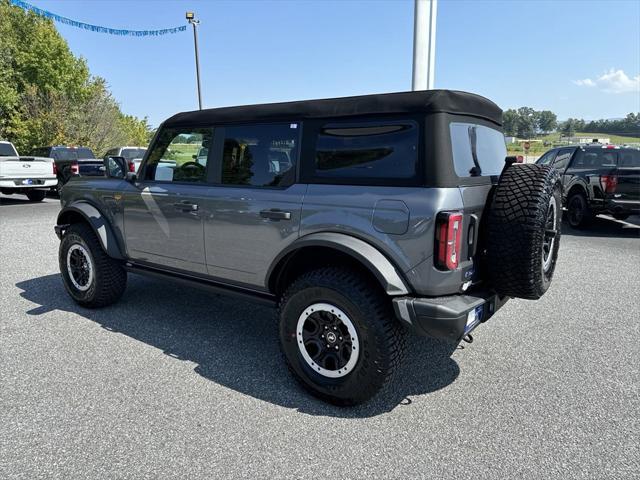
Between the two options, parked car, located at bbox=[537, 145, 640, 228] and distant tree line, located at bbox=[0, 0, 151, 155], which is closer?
parked car, located at bbox=[537, 145, 640, 228]

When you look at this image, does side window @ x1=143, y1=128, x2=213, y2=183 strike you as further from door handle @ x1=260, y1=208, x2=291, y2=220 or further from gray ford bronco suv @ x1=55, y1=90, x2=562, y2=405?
door handle @ x1=260, y1=208, x2=291, y2=220

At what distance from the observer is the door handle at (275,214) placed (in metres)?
3.15

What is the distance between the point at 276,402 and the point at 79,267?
2902 mm

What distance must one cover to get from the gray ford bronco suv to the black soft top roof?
10mm

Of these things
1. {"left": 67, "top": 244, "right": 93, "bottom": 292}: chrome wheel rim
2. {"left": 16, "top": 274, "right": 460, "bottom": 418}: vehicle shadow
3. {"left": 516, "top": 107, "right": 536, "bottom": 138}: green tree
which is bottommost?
{"left": 16, "top": 274, "right": 460, "bottom": 418}: vehicle shadow

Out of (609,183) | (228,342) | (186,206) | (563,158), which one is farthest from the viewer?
(563,158)

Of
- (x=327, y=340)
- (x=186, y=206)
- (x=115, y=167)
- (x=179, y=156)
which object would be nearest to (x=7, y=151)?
(x=115, y=167)

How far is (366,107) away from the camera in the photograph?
2.90 metres

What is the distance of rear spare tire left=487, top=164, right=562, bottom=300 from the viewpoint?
2.79m

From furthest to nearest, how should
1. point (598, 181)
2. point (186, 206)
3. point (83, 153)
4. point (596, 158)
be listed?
point (83, 153), point (596, 158), point (598, 181), point (186, 206)

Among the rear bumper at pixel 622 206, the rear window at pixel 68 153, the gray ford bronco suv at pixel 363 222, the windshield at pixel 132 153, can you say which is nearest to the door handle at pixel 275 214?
the gray ford bronco suv at pixel 363 222

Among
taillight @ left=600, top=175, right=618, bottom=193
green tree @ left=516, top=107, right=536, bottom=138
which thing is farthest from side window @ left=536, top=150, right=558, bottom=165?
green tree @ left=516, top=107, right=536, bottom=138

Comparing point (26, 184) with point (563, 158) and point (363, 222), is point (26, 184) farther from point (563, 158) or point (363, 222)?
point (563, 158)

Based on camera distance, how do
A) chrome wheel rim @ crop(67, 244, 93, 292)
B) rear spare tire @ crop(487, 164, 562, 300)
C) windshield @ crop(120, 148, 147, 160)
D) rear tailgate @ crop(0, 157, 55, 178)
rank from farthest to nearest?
windshield @ crop(120, 148, 147, 160) → rear tailgate @ crop(0, 157, 55, 178) → chrome wheel rim @ crop(67, 244, 93, 292) → rear spare tire @ crop(487, 164, 562, 300)
